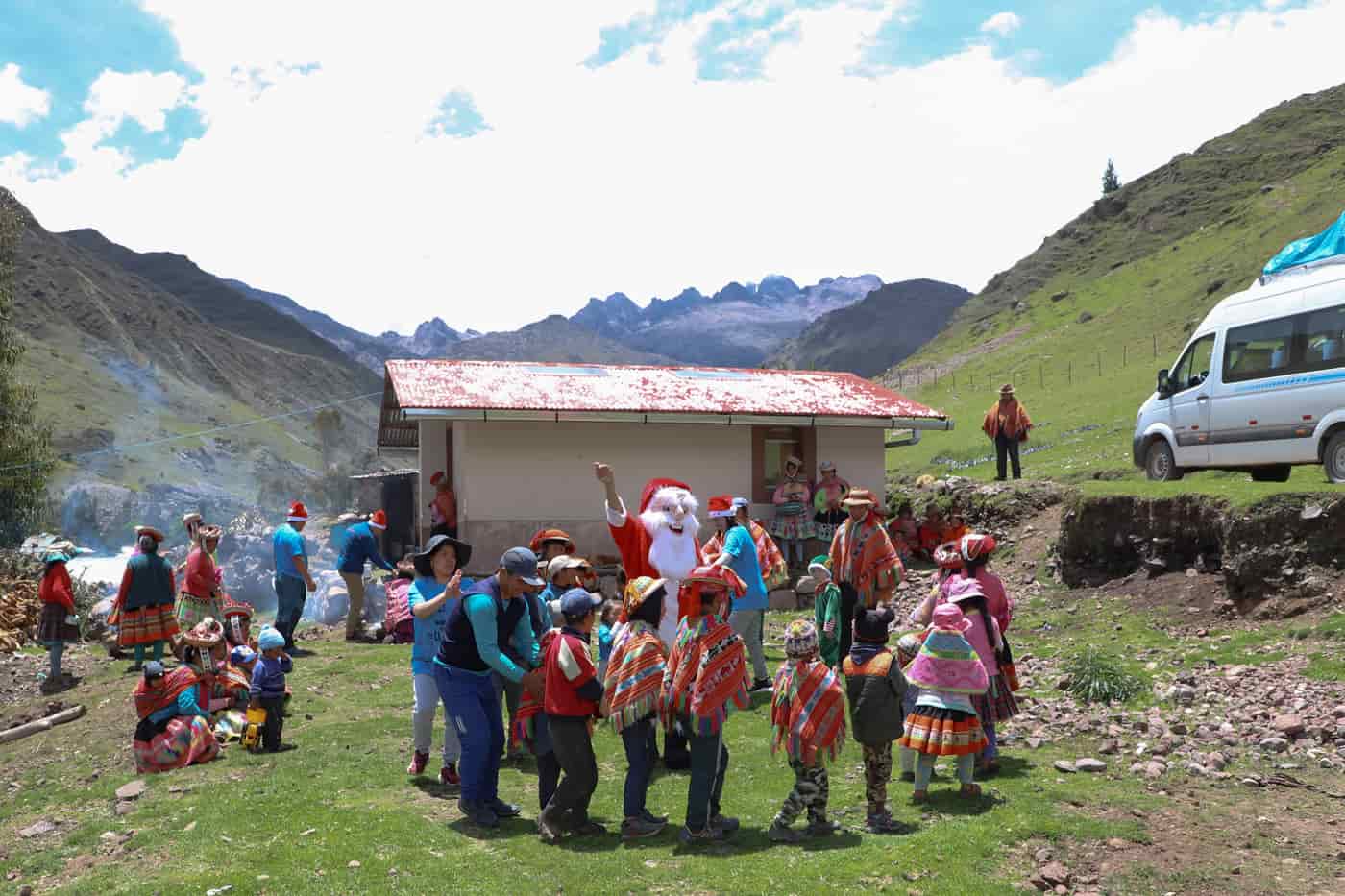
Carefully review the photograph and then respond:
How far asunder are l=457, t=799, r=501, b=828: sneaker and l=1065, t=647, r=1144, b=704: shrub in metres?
5.32

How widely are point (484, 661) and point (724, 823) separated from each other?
1732mm

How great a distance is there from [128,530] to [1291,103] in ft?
342

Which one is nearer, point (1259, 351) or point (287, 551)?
point (287, 551)

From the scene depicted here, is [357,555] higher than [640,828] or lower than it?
higher

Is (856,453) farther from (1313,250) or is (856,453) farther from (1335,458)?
(1335,458)

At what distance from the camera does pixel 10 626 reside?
15.7 m

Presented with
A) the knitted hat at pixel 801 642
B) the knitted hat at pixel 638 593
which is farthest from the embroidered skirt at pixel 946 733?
the knitted hat at pixel 638 593

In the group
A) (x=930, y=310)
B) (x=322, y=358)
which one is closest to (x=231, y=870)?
(x=322, y=358)

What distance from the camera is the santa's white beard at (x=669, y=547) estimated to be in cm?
849

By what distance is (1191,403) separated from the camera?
14898 millimetres

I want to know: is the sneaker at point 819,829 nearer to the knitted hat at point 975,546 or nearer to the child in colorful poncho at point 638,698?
the child in colorful poncho at point 638,698

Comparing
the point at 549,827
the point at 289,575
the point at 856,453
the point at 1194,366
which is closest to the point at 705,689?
the point at 549,827

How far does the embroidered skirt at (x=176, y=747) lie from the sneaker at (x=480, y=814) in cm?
317

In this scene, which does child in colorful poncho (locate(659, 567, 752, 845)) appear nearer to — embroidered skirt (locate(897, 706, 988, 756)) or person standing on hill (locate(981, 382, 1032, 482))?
embroidered skirt (locate(897, 706, 988, 756))
